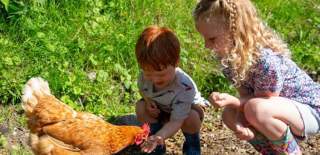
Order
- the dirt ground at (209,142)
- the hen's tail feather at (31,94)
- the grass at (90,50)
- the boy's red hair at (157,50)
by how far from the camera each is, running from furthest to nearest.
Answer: the grass at (90,50) < the dirt ground at (209,142) < the hen's tail feather at (31,94) < the boy's red hair at (157,50)

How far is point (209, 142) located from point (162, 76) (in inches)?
38.5

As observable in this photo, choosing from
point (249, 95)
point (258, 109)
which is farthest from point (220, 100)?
point (249, 95)

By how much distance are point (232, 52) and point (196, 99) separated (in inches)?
25.6

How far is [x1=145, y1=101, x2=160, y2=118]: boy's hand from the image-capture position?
4.10 metres

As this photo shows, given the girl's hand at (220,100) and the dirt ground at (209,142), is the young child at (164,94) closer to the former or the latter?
the dirt ground at (209,142)

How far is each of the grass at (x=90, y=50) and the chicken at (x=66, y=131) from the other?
0.62 m

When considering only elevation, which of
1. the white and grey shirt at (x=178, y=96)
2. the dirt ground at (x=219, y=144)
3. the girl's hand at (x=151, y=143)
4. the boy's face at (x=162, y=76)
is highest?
the boy's face at (x=162, y=76)

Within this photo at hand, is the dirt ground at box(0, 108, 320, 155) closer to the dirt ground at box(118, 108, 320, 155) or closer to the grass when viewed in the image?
the dirt ground at box(118, 108, 320, 155)

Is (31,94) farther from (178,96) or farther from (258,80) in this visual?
(258,80)

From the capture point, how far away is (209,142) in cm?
463

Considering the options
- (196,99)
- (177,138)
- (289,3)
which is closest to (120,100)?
(177,138)

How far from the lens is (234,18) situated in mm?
3523

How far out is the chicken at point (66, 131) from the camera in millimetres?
3934

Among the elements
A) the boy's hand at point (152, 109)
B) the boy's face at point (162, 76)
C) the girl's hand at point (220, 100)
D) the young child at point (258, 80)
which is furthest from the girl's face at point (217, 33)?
the boy's hand at point (152, 109)
